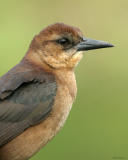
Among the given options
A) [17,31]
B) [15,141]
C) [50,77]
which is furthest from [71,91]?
[17,31]

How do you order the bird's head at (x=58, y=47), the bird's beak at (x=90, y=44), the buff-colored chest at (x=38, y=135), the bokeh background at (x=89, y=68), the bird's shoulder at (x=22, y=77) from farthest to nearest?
the bokeh background at (x=89, y=68)
the bird's beak at (x=90, y=44)
the bird's head at (x=58, y=47)
the bird's shoulder at (x=22, y=77)
the buff-colored chest at (x=38, y=135)

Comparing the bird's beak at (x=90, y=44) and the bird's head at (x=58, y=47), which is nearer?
the bird's head at (x=58, y=47)

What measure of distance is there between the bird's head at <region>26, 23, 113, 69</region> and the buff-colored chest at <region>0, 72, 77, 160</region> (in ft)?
1.55

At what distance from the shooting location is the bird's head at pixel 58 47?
8.15 meters

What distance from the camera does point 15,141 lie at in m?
7.48

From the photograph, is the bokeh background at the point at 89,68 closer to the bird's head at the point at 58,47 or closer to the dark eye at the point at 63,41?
the bird's head at the point at 58,47

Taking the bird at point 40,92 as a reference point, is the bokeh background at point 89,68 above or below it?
below

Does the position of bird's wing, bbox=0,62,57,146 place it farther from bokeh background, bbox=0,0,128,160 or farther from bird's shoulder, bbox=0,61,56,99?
bokeh background, bbox=0,0,128,160

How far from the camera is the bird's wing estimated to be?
296 inches

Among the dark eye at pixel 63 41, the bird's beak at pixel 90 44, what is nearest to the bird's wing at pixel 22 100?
the dark eye at pixel 63 41

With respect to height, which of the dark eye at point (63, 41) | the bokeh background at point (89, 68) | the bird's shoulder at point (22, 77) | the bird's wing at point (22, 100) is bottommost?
the bokeh background at point (89, 68)

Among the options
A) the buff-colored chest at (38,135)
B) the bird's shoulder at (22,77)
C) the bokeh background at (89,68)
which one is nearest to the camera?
the buff-colored chest at (38,135)

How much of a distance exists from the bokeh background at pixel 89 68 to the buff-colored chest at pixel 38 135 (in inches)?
48.3

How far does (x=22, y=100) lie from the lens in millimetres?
7691
